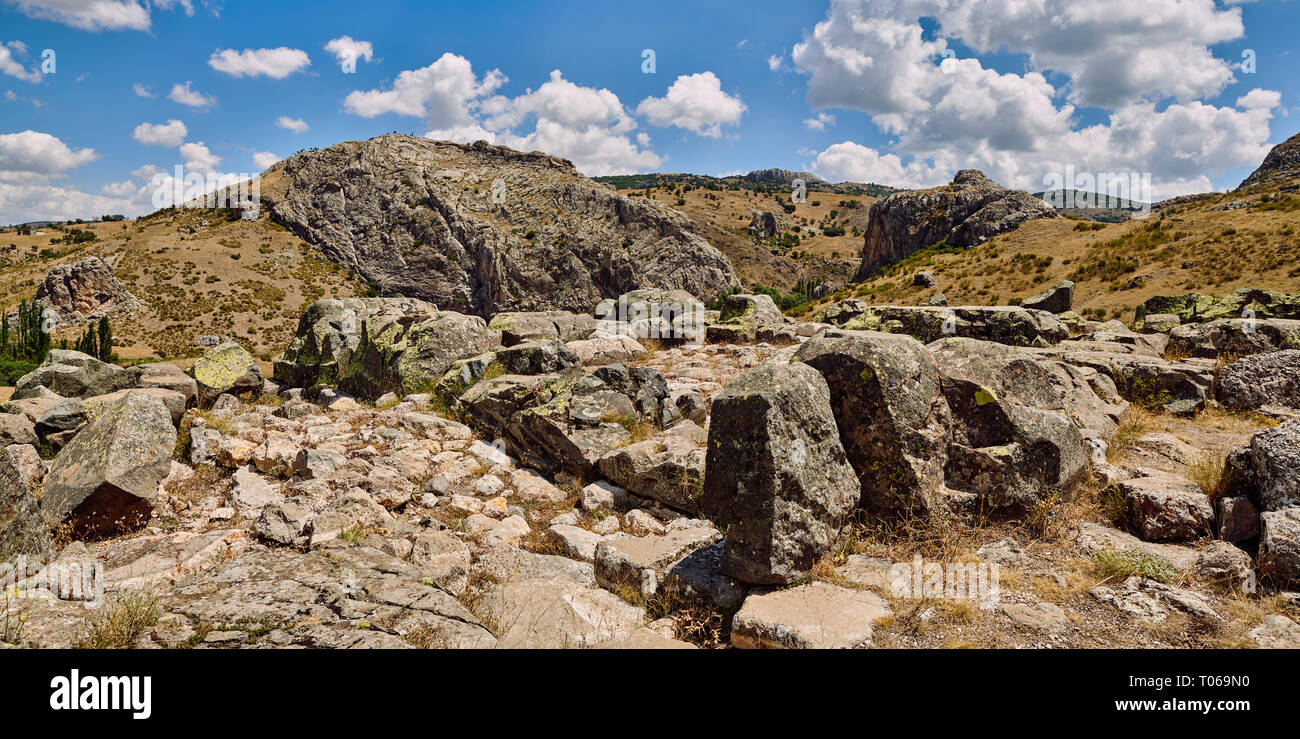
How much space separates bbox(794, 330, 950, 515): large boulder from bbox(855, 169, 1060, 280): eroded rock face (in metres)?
58.8

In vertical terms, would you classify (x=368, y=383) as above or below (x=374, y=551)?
above

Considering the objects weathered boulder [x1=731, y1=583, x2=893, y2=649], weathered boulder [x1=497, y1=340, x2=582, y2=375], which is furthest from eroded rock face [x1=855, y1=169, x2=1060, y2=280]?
weathered boulder [x1=731, y1=583, x2=893, y2=649]

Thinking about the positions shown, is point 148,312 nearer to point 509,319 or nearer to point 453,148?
point 453,148

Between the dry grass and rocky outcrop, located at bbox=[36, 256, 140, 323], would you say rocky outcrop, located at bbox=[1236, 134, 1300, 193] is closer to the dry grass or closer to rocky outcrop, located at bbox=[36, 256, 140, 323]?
the dry grass

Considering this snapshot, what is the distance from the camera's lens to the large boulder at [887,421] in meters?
5.79

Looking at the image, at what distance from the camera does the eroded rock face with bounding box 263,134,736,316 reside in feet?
249

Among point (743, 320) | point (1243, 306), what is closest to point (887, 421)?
Answer: point (743, 320)

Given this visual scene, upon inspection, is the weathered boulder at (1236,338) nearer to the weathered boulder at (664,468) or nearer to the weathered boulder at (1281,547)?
the weathered boulder at (1281,547)

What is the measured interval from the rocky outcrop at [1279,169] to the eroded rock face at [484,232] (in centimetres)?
5796

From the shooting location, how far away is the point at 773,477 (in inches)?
193

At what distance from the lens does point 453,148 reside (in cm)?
9344

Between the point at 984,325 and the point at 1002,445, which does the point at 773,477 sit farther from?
the point at 984,325
